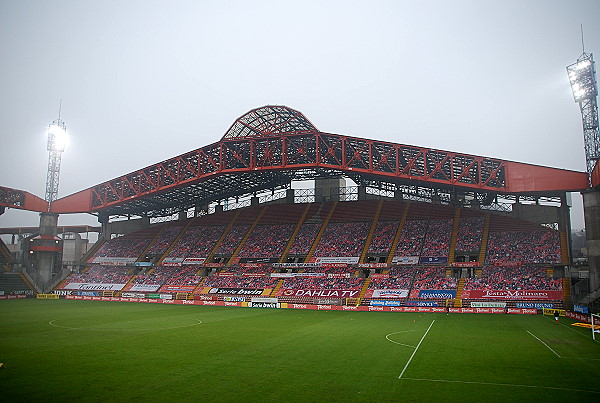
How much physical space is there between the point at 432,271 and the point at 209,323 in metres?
26.5

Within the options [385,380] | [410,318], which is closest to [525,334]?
[410,318]

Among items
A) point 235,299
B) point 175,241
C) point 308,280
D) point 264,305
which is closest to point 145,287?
point 175,241

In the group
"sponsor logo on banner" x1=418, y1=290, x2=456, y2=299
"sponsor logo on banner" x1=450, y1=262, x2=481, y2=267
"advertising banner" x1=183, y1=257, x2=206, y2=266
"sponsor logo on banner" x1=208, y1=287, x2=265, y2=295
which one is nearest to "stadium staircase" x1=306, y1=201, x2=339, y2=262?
"sponsor logo on banner" x1=208, y1=287, x2=265, y2=295

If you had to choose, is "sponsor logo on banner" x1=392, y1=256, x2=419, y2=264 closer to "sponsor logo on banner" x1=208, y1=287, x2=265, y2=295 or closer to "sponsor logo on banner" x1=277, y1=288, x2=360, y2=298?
"sponsor logo on banner" x1=277, y1=288, x2=360, y2=298

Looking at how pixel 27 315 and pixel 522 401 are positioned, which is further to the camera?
pixel 27 315

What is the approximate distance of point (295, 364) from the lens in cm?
1706

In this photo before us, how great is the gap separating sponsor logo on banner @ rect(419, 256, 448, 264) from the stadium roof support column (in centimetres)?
1448

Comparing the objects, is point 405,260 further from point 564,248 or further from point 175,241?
point 175,241

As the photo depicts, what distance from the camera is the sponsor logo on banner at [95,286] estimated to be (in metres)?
58.1

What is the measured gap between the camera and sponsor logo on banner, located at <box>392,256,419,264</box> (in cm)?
4997

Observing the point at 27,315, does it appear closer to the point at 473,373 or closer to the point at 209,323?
the point at 209,323

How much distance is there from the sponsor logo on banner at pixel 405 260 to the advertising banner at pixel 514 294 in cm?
784

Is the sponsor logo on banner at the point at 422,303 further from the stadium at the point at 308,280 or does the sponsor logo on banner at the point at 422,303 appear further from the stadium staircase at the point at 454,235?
the stadium staircase at the point at 454,235

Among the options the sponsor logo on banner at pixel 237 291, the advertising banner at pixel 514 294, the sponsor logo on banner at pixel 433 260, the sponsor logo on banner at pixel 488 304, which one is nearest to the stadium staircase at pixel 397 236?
the sponsor logo on banner at pixel 433 260
